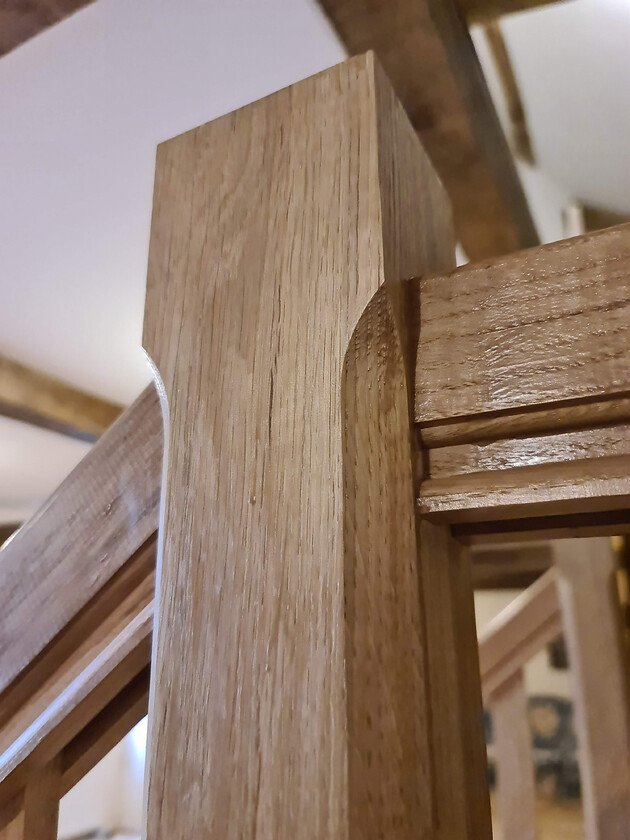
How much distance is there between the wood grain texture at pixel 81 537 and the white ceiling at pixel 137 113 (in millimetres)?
978

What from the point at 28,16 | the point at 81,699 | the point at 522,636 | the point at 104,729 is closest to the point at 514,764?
the point at 522,636

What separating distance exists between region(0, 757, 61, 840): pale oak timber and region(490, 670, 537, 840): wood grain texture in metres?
1.28

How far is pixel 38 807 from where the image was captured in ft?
2.02

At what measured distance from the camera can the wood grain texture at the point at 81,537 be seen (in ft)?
1.61

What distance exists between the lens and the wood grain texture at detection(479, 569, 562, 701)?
1.63 metres

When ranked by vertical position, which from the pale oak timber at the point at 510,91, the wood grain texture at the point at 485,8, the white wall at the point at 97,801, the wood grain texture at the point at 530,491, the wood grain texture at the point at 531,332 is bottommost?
the white wall at the point at 97,801

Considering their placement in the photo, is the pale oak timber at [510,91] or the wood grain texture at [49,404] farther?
the wood grain texture at [49,404]

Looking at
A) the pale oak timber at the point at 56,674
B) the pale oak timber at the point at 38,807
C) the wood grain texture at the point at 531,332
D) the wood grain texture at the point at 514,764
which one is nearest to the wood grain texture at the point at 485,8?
the wood grain texture at the point at 531,332

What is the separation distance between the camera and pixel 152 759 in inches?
13.8

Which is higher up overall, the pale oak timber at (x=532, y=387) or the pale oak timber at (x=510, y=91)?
the pale oak timber at (x=510, y=91)

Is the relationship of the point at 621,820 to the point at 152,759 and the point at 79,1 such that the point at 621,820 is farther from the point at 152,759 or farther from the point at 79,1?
the point at 79,1

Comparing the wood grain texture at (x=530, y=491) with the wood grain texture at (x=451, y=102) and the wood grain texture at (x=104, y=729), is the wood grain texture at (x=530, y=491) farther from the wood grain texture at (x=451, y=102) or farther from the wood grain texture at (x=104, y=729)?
the wood grain texture at (x=451, y=102)

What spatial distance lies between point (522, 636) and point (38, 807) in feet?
4.28

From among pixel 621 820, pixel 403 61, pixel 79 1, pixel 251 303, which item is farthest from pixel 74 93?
pixel 621 820
